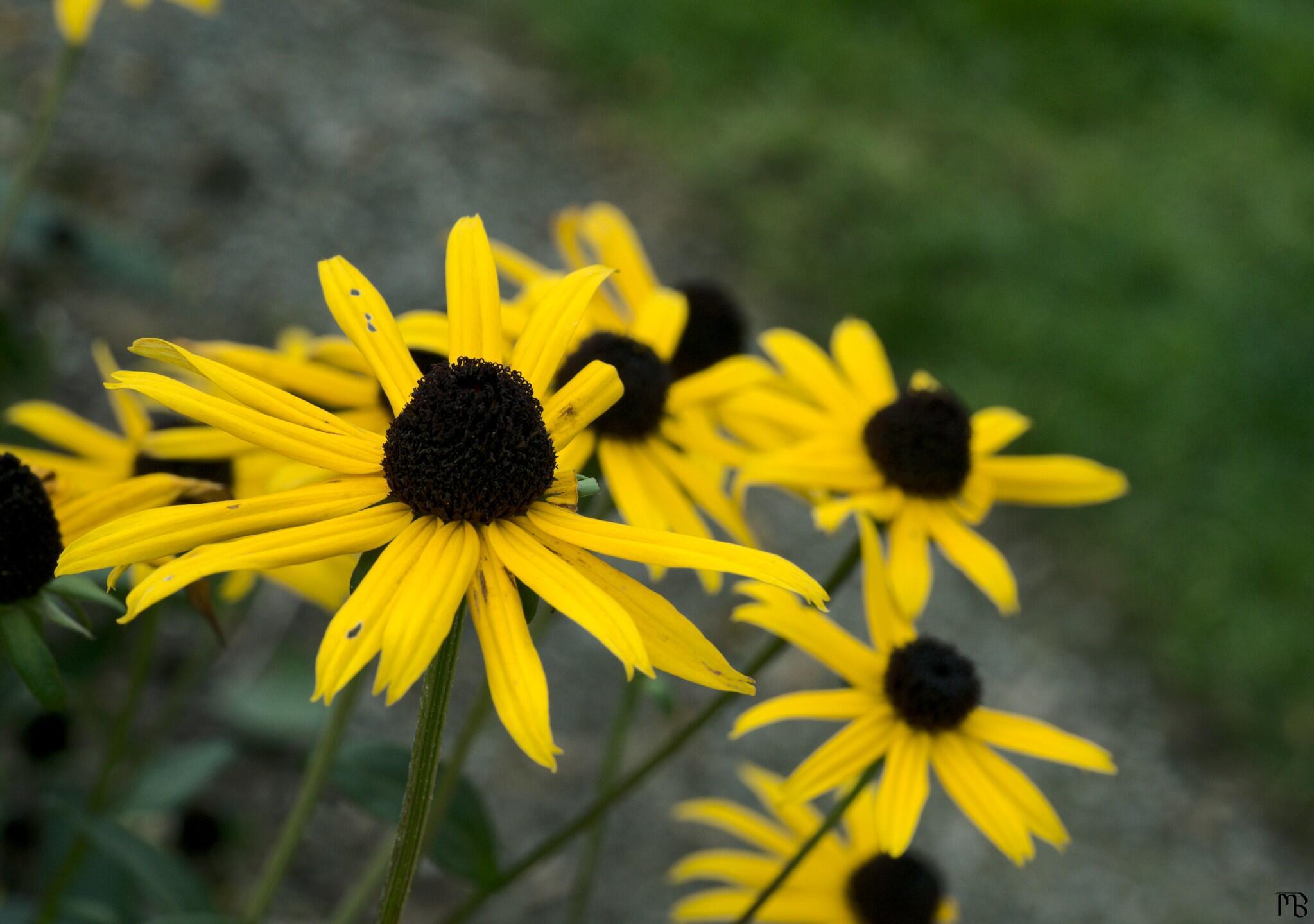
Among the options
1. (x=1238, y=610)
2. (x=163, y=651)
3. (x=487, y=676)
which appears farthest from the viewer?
(x=1238, y=610)

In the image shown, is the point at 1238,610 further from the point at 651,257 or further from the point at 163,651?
the point at 163,651

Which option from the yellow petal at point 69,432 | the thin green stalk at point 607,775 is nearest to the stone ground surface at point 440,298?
the thin green stalk at point 607,775

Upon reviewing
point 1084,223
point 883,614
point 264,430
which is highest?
point 264,430

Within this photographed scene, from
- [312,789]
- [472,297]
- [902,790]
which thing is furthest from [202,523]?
[902,790]

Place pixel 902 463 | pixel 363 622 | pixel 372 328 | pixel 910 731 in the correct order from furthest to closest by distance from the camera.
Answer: pixel 902 463, pixel 910 731, pixel 372 328, pixel 363 622

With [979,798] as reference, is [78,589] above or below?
above

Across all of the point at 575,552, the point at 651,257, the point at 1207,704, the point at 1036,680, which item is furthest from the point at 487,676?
the point at 651,257

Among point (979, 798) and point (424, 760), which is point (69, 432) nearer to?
point (424, 760)
